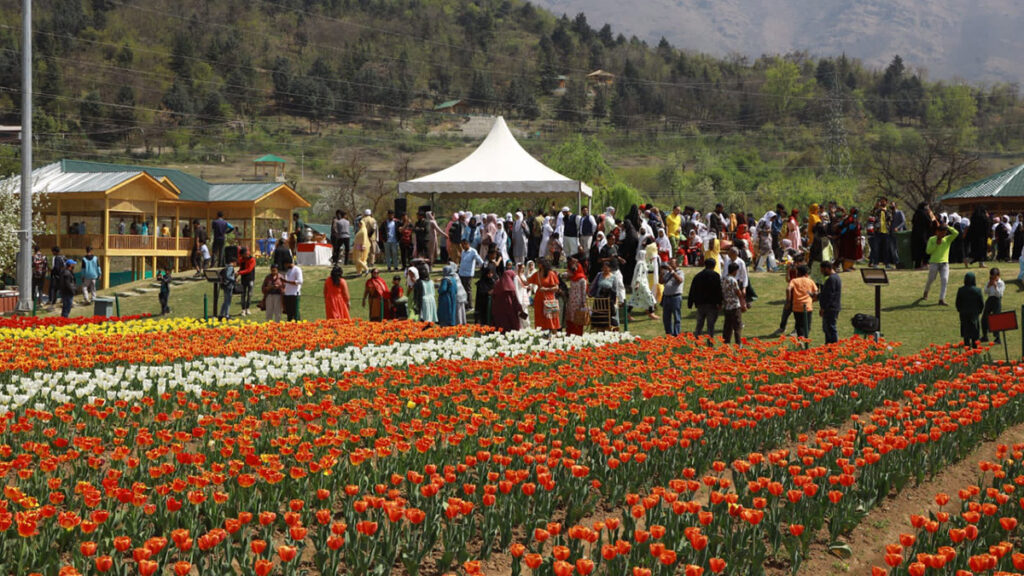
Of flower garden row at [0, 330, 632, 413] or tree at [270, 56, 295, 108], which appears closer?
flower garden row at [0, 330, 632, 413]

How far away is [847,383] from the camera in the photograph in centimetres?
1040

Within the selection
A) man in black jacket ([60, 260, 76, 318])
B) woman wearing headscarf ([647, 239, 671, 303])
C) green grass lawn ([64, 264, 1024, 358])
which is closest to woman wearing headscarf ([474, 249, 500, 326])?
green grass lawn ([64, 264, 1024, 358])

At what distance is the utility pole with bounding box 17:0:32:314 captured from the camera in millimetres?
23750

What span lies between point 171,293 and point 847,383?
69.2 feet

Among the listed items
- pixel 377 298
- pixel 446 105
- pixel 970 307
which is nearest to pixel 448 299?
pixel 377 298

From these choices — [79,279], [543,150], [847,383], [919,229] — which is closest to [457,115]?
[543,150]

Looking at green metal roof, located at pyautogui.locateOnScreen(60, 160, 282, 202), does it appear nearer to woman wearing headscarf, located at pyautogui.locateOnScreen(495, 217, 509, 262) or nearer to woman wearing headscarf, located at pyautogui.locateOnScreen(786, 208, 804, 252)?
woman wearing headscarf, located at pyautogui.locateOnScreen(495, 217, 509, 262)

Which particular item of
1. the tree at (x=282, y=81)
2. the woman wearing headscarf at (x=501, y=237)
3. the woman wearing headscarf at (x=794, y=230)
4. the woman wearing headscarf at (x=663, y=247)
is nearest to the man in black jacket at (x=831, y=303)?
the woman wearing headscarf at (x=663, y=247)

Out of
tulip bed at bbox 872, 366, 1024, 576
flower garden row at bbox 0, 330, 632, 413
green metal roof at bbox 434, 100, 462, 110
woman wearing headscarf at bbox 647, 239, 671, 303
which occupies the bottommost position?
tulip bed at bbox 872, 366, 1024, 576

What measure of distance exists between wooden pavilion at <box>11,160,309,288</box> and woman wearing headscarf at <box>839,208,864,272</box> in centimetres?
2339

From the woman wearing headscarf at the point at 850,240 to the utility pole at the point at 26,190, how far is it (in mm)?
19669

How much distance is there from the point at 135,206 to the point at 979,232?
27402 millimetres

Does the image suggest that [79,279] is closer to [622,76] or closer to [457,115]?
[457,115]

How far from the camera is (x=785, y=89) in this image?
6093 inches
